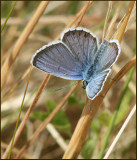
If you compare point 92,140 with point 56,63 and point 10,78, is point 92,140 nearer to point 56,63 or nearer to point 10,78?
point 56,63

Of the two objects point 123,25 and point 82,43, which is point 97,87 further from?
point 82,43

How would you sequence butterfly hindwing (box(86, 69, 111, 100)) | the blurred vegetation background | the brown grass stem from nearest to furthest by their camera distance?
butterfly hindwing (box(86, 69, 111, 100)), the brown grass stem, the blurred vegetation background

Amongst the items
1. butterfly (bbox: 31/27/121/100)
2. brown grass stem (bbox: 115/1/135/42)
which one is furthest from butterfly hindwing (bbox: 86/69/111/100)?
brown grass stem (bbox: 115/1/135/42)

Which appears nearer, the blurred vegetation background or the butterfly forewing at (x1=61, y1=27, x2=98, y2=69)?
the butterfly forewing at (x1=61, y1=27, x2=98, y2=69)

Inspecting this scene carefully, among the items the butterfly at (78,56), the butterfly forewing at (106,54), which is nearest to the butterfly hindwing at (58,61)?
the butterfly at (78,56)

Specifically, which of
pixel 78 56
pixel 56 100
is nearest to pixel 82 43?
pixel 78 56

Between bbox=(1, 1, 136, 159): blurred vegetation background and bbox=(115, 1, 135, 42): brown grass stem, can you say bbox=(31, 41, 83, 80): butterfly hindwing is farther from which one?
bbox=(115, 1, 135, 42): brown grass stem
